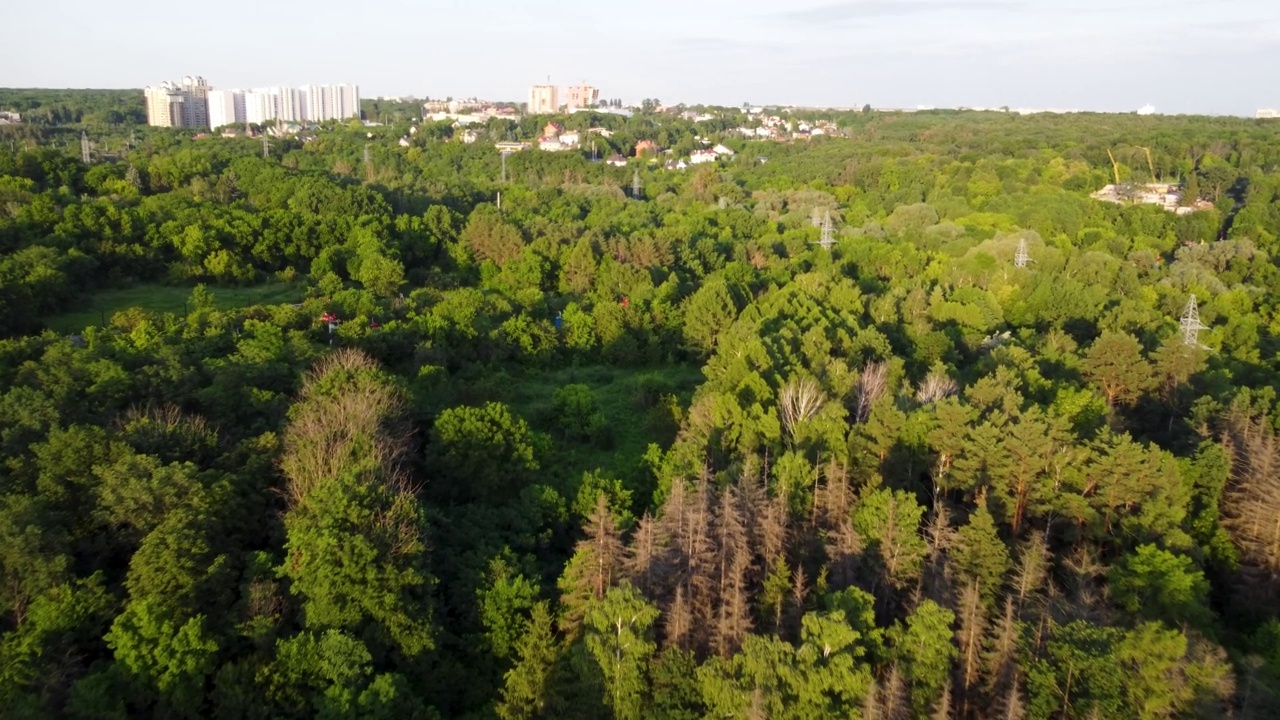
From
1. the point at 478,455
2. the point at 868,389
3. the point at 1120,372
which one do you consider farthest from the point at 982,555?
the point at 1120,372

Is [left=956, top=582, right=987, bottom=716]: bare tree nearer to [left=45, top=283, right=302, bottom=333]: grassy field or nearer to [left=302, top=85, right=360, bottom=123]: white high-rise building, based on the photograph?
[left=45, top=283, right=302, bottom=333]: grassy field

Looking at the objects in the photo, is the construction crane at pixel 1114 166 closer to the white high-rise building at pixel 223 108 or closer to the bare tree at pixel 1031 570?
the bare tree at pixel 1031 570

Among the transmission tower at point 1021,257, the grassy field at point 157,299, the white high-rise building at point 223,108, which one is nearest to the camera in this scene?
the grassy field at point 157,299

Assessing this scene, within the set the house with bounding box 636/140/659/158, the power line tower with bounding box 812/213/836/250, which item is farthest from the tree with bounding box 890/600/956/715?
the house with bounding box 636/140/659/158

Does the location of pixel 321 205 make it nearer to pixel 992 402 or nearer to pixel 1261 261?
pixel 992 402

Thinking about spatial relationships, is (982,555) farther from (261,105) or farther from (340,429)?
(261,105)

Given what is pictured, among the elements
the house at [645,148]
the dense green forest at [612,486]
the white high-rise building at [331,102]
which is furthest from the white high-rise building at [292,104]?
the dense green forest at [612,486]

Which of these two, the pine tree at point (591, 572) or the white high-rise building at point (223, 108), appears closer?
the pine tree at point (591, 572)
